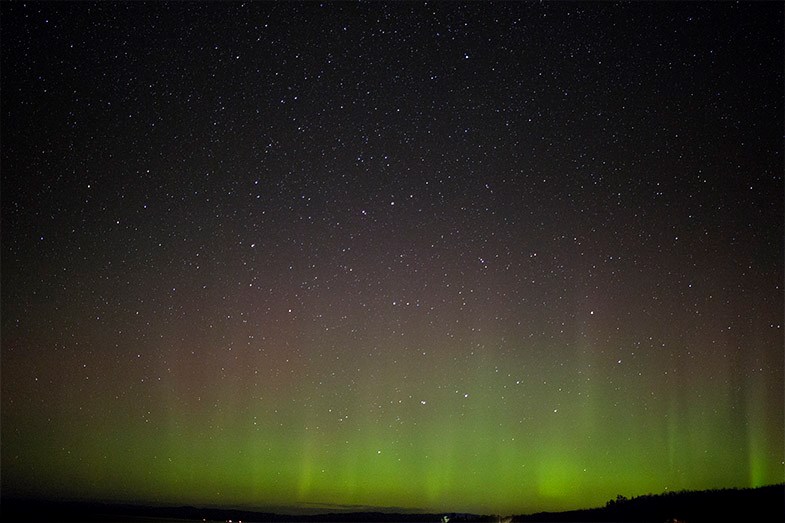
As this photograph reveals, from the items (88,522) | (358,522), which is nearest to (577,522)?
(358,522)

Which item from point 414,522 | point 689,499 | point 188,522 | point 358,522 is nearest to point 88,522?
→ point 188,522

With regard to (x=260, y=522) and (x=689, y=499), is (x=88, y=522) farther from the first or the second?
(x=689, y=499)

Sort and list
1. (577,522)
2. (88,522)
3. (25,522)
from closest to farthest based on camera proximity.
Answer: (577,522)
(25,522)
(88,522)

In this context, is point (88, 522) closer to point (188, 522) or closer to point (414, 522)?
point (188, 522)

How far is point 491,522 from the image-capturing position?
156 feet

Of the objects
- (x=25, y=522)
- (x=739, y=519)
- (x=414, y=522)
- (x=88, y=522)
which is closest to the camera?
(x=739, y=519)

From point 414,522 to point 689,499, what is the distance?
45.9 m

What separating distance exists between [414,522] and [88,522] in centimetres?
4073

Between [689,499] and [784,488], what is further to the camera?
[689,499]

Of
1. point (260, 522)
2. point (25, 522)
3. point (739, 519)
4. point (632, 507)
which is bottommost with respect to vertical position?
point (260, 522)

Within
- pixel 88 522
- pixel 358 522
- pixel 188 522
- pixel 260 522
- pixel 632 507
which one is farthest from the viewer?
pixel 260 522

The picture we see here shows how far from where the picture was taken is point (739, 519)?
30.0 m

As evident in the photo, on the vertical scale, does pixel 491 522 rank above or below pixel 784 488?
below

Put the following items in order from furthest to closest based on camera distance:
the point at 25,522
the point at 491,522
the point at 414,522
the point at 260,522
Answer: the point at 260,522 < the point at 414,522 < the point at 25,522 < the point at 491,522
